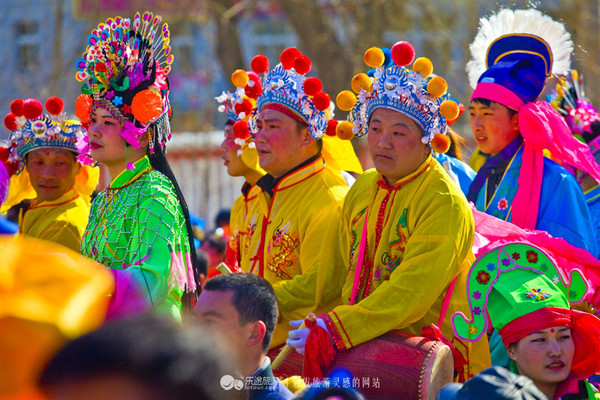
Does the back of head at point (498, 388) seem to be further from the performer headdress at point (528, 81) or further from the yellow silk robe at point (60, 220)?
the yellow silk robe at point (60, 220)

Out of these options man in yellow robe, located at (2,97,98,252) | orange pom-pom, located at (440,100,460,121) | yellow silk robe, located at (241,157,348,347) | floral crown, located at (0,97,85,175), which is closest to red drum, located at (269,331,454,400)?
yellow silk robe, located at (241,157,348,347)

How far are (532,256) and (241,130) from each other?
1.96 metres

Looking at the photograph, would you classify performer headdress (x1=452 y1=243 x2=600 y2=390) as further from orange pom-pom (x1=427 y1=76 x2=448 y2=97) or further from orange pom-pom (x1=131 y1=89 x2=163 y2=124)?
orange pom-pom (x1=131 y1=89 x2=163 y2=124)

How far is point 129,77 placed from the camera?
4.04 metres

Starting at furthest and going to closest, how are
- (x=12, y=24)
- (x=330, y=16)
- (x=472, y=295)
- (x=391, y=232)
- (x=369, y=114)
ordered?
(x=12, y=24), (x=330, y=16), (x=369, y=114), (x=391, y=232), (x=472, y=295)

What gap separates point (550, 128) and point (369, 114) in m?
1.15

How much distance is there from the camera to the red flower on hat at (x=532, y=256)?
11.6ft

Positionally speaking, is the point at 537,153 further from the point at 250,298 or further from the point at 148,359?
the point at 148,359

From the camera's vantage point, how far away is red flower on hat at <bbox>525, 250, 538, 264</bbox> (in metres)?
3.54

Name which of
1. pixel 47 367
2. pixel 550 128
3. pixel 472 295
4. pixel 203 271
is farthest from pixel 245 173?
pixel 47 367

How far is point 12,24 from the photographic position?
14.1 m

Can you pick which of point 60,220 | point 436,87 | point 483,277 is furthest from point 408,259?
point 60,220

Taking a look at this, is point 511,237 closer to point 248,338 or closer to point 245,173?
point 248,338

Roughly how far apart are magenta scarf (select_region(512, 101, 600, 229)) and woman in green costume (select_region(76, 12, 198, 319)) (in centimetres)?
178
